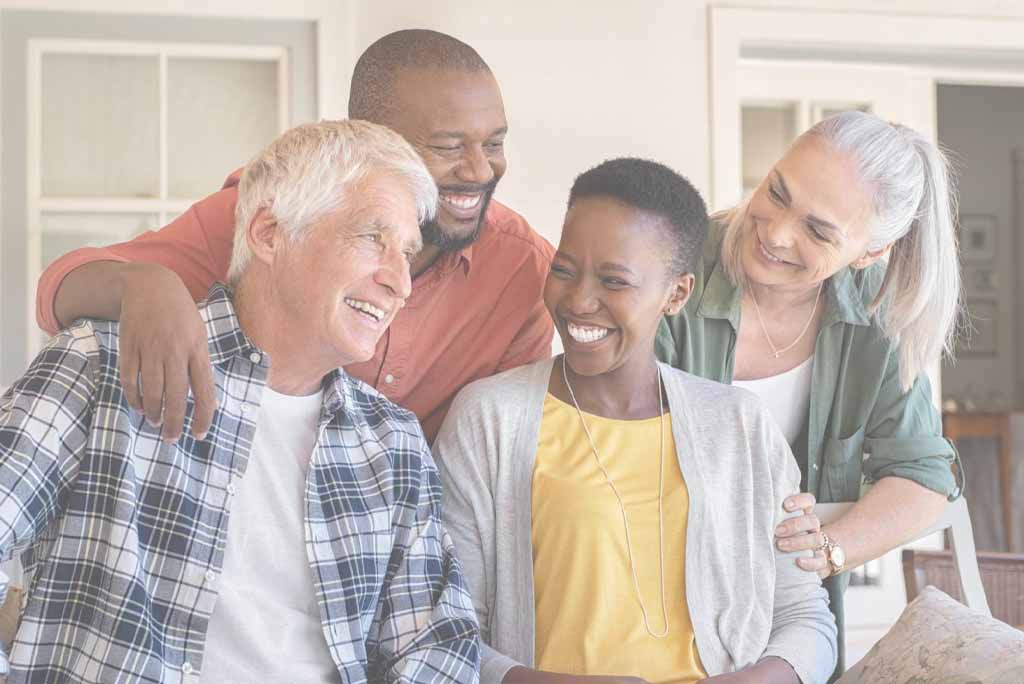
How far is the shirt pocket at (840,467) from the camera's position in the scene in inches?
91.2

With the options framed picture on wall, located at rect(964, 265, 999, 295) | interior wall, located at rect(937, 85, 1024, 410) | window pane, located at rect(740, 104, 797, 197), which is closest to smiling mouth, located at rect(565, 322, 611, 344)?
window pane, located at rect(740, 104, 797, 197)

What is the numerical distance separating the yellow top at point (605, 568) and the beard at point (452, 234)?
1.37 ft

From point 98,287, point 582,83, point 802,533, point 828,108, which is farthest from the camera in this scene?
point 828,108

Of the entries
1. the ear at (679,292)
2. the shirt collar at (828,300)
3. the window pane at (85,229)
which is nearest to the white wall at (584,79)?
the window pane at (85,229)

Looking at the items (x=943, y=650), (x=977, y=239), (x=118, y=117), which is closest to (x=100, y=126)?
(x=118, y=117)

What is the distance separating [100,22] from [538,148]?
60.1 inches

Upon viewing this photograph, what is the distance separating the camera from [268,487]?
175cm

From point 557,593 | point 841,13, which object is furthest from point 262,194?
point 841,13

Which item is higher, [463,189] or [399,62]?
[399,62]

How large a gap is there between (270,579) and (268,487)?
129mm

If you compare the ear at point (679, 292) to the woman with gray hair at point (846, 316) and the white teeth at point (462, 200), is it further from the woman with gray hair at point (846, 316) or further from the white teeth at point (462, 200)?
the white teeth at point (462, 200)

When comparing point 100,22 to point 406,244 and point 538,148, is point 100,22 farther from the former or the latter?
point 406,244

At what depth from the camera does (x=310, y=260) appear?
1743mm

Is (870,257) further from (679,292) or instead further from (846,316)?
(679,292)
